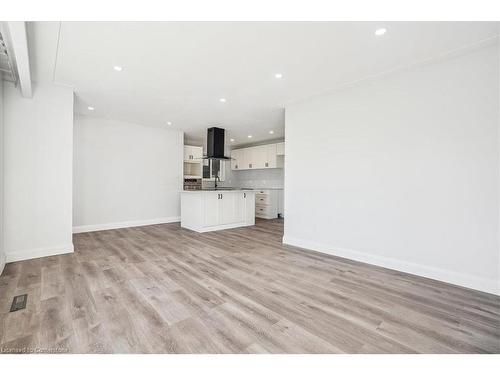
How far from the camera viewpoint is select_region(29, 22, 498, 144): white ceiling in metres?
2.09

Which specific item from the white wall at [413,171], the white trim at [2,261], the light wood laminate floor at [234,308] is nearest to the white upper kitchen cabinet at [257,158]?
the white wall at [413,171]

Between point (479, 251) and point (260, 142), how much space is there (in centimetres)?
664

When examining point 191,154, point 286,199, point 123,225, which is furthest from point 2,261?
point 191,154

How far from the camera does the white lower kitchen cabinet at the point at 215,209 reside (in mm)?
5047

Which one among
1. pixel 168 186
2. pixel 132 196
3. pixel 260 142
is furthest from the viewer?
pixel 260 142

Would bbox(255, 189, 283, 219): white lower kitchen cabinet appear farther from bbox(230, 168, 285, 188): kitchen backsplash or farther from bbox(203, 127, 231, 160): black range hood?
bbox(203, 127, 231, 160): black range hood

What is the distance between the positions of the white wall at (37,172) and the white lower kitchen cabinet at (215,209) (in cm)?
229

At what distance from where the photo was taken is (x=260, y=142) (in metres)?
8.24

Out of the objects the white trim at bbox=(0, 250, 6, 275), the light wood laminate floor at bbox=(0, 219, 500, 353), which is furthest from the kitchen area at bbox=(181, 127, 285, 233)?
the white trim at bbox=(0, 250, 6, 275)

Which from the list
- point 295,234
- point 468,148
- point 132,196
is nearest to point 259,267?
point 295,234

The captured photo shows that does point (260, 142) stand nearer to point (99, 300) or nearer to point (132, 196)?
point (132, 196)

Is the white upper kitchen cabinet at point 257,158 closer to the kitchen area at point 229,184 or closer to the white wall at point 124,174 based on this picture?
the kitchen area at point 229,184

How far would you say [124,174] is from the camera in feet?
18.2

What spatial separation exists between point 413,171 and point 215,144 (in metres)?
4.24
